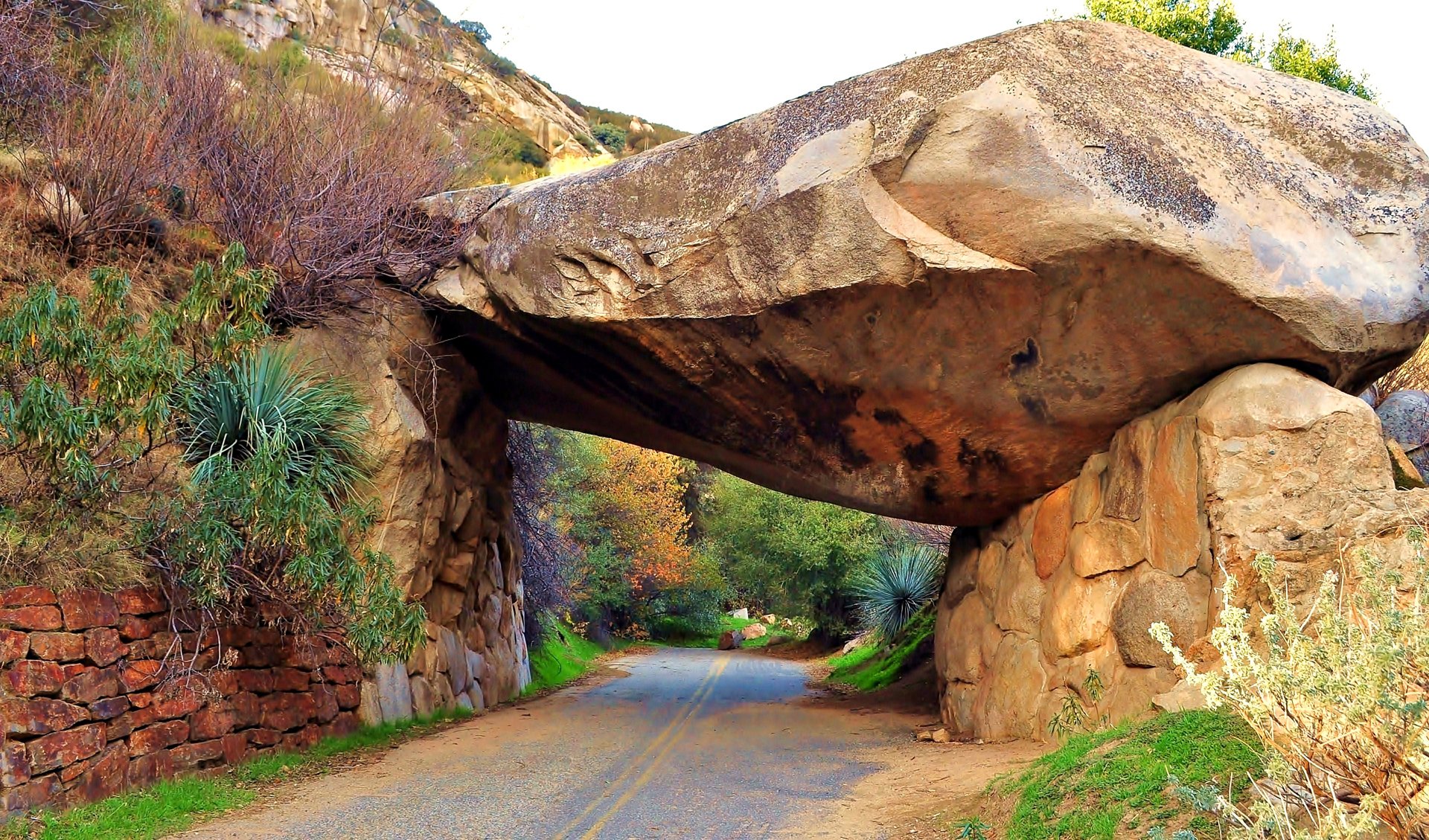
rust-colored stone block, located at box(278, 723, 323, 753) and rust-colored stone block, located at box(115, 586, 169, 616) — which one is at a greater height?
rust-colored stone block, located at box(115, 586, 169, 616)

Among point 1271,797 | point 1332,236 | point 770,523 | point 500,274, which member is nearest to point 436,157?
point 500,274

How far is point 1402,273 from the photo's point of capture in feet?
30.0

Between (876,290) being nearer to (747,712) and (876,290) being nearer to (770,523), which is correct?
(747,712)

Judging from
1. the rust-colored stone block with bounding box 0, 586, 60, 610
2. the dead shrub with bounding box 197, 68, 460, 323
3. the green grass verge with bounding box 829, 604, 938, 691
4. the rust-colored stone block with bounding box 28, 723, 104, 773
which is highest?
the dead shrub with bounding box 197, 68, 460, 323

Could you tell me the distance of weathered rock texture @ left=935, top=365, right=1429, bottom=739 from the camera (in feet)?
27.3

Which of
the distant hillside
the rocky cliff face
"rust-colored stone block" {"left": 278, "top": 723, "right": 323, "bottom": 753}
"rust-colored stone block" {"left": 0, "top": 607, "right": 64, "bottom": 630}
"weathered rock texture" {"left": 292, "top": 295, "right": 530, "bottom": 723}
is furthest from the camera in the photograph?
the rocky cliff face

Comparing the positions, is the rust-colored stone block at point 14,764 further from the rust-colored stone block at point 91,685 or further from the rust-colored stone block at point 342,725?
the rust-colored stone block at point 342,725

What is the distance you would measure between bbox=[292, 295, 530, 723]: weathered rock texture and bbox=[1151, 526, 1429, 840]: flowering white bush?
894 cm

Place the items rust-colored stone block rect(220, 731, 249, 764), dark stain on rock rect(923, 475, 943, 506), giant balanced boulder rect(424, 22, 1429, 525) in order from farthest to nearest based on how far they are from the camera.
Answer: dark stain on rock rect(923, 475, 943, 506), giant balanced boulder rect(424, 22, 1429, 525), rust-colored stone block rect(220, 731, 249, 764)

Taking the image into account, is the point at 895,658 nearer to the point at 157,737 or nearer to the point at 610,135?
the point at 157,737

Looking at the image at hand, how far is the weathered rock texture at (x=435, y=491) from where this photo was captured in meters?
11.4

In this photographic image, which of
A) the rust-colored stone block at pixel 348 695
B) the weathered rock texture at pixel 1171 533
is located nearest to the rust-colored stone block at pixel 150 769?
the rust-colored stone block at pixel 348 695

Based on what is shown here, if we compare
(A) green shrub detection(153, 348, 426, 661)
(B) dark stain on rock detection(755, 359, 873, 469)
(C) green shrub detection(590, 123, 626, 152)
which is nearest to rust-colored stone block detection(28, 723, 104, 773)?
(A) green shrub detection(153, 348, 426, 661)

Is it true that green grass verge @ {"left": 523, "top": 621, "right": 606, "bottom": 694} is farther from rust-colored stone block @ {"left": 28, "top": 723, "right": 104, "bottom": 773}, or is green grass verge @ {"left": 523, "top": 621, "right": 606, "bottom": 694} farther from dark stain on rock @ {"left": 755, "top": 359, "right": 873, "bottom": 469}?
rust-colored stone block @ {"left": 28, "top": 723, "right": 104, "bottom": 773}
